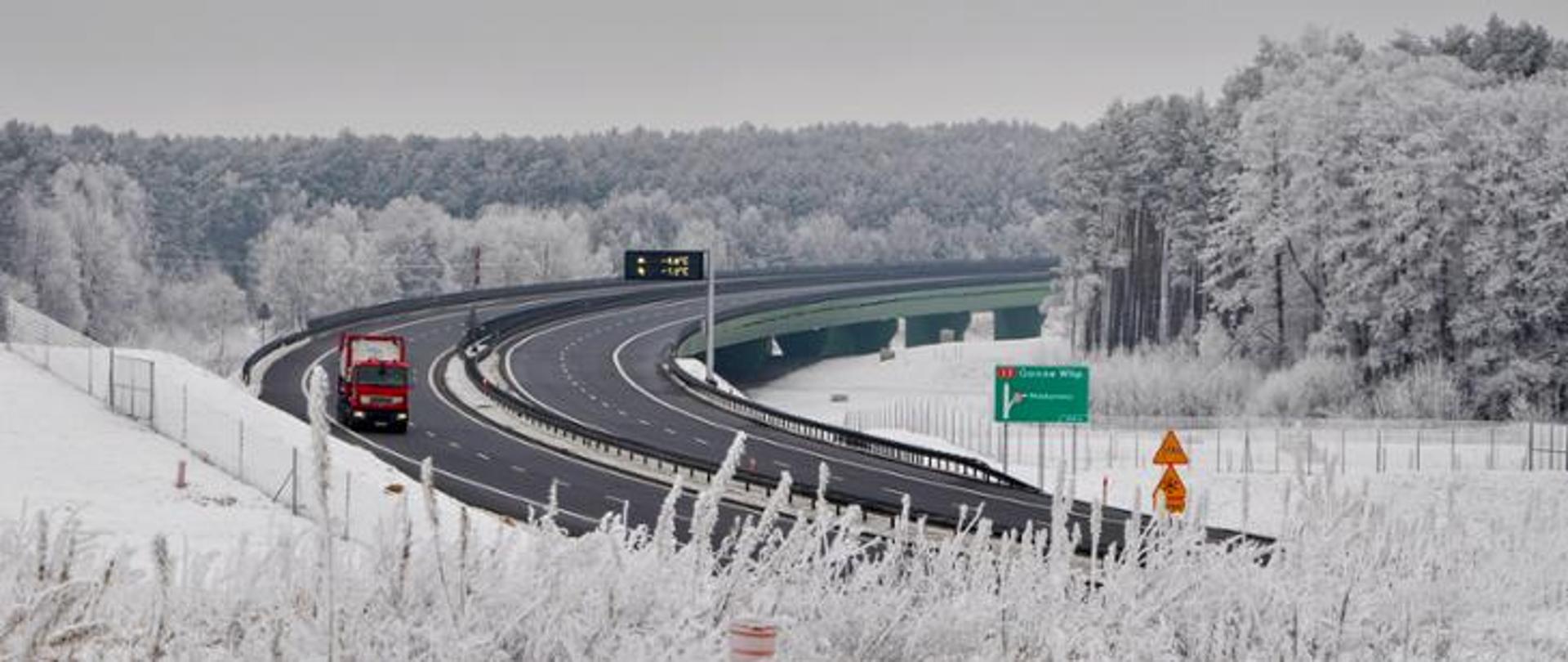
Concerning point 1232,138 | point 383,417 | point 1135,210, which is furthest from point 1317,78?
point 383,417

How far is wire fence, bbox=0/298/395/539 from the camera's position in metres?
42.6

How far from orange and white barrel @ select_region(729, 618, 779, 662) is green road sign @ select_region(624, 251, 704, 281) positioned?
92.6 metres

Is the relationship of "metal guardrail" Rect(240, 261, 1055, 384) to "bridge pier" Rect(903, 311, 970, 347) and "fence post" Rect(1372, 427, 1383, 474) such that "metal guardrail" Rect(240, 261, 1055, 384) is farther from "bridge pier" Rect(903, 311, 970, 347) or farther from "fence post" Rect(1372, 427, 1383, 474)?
"fence post" Rect(1372, 427, 1383, 474)

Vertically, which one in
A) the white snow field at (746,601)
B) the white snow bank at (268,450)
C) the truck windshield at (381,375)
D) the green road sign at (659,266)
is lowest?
the white snow bank at (268,450)

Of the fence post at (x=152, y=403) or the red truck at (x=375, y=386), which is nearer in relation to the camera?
the fence post at (x=152, y=403)

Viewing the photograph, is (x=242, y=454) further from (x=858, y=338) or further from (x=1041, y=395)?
(x=858, y=338)

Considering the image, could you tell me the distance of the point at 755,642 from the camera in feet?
33.7

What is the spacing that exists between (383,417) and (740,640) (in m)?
57.0

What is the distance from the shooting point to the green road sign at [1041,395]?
5884 cm

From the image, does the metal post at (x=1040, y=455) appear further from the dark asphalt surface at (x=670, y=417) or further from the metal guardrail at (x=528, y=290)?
the metal guardrail at (x=528, y=290)

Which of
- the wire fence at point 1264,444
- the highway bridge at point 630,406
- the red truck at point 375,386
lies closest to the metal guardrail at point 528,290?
the highway bridge at point 630,406

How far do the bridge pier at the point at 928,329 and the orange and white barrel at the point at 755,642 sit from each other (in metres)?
155

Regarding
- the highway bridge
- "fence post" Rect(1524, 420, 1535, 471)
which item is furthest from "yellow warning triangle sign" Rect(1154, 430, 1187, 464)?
"fence post" Rect(1524, 420, 1535, 471)

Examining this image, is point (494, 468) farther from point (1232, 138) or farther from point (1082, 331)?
point (1082, 331)
